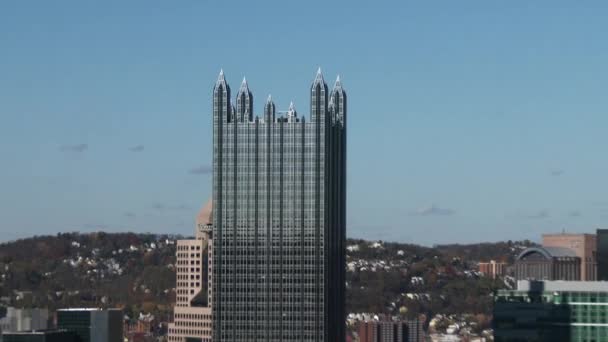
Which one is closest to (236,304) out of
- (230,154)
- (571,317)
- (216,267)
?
(216,267)

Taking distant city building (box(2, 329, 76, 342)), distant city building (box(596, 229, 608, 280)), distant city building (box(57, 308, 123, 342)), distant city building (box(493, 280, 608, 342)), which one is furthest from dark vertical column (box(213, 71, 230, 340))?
distant city building (box(596, 229, 608, 280))

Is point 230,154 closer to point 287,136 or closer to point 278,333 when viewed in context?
point 287,136

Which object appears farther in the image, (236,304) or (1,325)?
(1,325)

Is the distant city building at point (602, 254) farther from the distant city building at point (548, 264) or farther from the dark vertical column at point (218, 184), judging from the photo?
the dark vertical column at point (218, 184)

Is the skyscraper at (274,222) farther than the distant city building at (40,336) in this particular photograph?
No

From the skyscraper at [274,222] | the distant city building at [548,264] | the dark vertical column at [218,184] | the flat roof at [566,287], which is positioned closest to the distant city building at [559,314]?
the flat roof at [566,287]

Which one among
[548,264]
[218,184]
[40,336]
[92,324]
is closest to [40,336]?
[40,336]

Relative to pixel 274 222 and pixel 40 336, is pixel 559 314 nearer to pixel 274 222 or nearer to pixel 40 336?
pixel 274 222
